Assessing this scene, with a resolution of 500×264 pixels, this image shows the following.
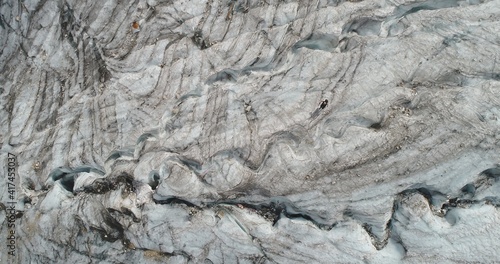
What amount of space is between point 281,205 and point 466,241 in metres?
1.72

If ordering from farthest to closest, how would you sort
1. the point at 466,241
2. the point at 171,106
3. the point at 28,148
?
the point at 28,148 < the point at 171,106 < the point at 466,241

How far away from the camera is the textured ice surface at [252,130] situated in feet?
14.3

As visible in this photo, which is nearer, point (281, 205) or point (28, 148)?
point (281, 205)

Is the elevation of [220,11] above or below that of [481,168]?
above

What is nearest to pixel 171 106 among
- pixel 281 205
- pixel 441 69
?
pixel 281 205

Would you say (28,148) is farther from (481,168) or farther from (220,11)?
(481,168)

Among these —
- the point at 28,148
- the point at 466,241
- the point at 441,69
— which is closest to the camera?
the point at 466,241

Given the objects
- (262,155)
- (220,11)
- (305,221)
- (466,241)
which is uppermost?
(220,11)

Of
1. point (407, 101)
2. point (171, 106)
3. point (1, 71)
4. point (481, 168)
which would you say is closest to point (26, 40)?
point (1, 71)

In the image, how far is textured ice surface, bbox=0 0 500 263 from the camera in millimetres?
4371

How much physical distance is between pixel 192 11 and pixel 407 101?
2547 millimetres

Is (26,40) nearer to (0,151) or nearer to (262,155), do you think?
(0,151)

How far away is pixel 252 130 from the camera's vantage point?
486 cm

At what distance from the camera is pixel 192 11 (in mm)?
5348
